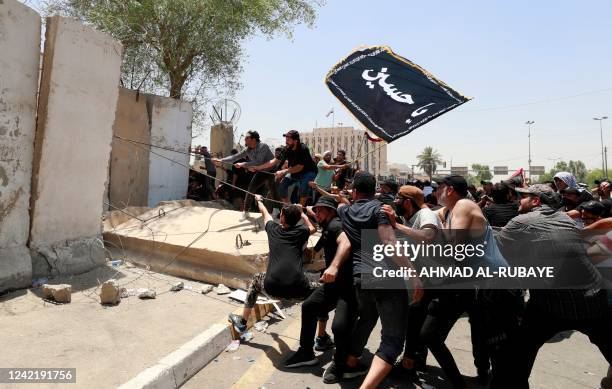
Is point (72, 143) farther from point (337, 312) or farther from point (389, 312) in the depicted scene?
point (389, 312)

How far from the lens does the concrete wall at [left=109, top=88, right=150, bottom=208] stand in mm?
7559

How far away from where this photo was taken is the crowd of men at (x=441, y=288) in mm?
2689

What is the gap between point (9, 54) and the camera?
4199mm

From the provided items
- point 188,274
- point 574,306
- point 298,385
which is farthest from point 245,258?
point 574,306

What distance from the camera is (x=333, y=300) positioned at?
3.52m

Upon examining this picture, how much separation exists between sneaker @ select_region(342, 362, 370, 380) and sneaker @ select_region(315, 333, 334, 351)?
1.83 ft

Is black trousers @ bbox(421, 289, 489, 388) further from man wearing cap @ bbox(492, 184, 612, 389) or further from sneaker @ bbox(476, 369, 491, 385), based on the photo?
man wearing cap @ bbox(492, 184, 612, 389)

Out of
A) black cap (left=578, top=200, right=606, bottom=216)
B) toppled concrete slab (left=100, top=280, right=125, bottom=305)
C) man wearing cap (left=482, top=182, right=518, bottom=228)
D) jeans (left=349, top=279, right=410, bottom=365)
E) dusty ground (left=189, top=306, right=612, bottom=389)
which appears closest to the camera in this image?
jeans (left=349, top=279, right=410, bottom=365)

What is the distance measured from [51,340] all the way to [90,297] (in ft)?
3.68

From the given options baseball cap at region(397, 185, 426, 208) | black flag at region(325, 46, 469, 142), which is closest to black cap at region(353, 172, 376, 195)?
baseball cap at region(397, 185, 426, 208)

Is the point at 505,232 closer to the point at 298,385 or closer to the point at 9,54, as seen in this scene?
the point at 298,385

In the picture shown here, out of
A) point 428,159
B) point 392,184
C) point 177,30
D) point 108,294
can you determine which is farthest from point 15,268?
point 428,159

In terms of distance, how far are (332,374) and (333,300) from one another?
58 centimetres

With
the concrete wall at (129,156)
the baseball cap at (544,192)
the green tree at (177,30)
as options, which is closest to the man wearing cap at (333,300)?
the baseball cap at (544,192)
